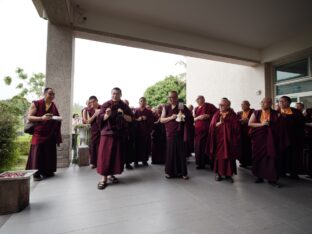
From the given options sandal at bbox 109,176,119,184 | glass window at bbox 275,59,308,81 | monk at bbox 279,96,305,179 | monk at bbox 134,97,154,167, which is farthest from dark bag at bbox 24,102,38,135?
glass window at bbox 275,59,308,81

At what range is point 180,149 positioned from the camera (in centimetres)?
398

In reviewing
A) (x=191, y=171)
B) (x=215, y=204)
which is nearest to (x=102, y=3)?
(x=191, y=171)

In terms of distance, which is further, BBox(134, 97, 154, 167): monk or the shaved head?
BBox(134, 97, 154, 167): monk

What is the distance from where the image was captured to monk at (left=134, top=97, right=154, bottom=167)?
17.5 feet

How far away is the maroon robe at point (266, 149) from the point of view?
3545 millimetres

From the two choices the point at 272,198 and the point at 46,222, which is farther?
the point at 272,198

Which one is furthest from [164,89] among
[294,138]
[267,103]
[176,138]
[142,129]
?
[267,103]

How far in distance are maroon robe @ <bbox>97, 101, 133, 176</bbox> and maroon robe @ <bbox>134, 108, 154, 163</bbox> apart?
5.61 feet

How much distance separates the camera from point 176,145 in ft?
13.1

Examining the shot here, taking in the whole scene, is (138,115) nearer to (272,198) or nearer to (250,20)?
(272,198)

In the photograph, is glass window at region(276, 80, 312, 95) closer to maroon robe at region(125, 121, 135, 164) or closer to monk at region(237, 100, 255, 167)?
monk at region(237, 100, 255, 167)

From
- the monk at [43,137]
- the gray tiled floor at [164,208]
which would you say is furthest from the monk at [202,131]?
the monk at [43,137]

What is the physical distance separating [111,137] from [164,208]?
1.56m

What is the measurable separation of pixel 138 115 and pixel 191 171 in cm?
197
